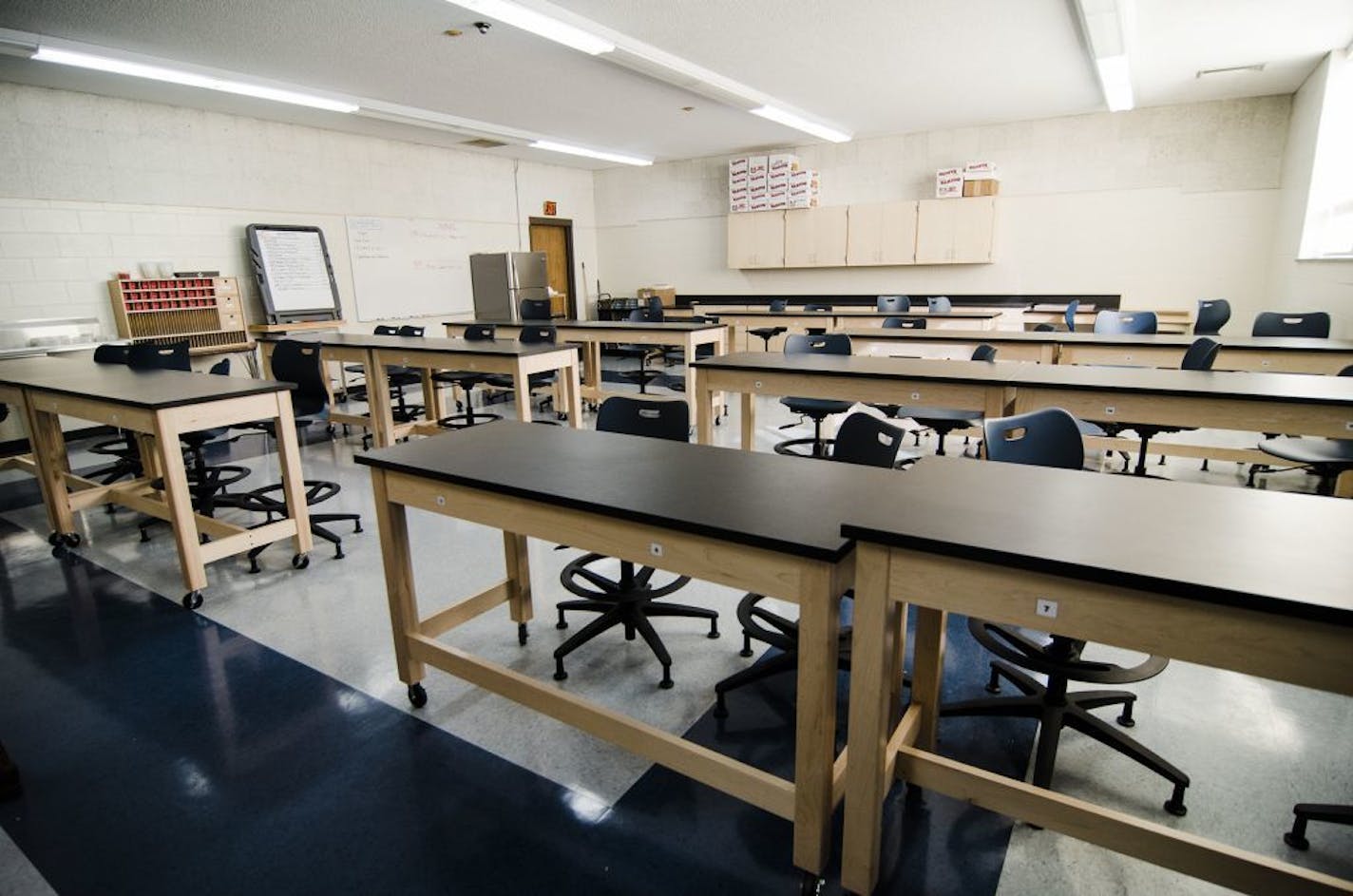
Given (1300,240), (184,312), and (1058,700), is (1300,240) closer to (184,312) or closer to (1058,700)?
(1058,700)

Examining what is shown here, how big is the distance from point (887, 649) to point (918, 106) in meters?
7.50

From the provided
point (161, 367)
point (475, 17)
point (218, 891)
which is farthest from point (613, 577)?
point (475, 17)

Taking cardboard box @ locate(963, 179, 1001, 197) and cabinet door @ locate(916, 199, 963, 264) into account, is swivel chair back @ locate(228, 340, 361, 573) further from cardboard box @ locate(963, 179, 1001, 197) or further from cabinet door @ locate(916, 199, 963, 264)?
cardboard box @ locate(963, 179, 1001, 197)

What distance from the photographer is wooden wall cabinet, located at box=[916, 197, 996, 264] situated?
8359mm

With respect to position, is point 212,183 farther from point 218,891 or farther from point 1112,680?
point 1112,680

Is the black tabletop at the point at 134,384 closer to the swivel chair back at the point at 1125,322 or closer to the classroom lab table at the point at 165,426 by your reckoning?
the classroom lab table at the point at 165,426

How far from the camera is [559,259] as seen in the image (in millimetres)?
11336

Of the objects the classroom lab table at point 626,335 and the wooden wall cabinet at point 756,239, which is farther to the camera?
the wooden wall cabinet at point 756,239

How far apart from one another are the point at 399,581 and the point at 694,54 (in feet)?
15.8

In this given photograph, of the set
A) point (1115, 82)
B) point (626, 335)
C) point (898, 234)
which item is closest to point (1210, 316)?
point (1115, 82)

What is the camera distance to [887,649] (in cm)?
136

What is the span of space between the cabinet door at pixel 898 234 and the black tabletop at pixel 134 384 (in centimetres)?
766

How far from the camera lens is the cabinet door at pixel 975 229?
328 inches

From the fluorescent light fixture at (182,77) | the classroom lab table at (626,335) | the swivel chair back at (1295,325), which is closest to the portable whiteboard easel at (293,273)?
the fluorescent light fixture at (182,77)
